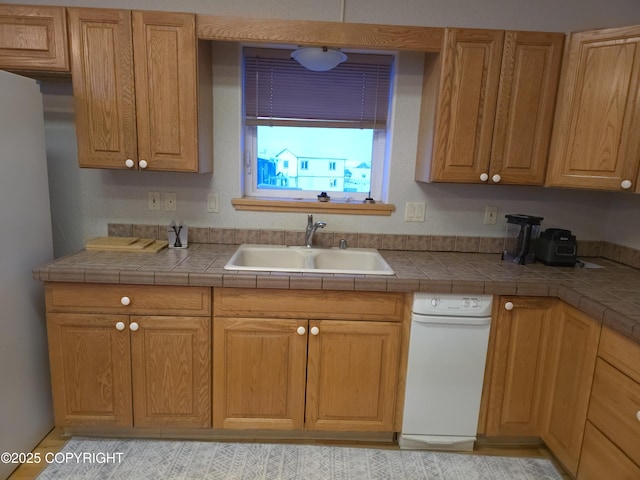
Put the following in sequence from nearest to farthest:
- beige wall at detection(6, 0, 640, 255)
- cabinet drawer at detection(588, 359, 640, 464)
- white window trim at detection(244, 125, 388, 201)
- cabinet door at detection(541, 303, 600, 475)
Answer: cabinet drawer at detection(588, 359, 640, 464) < cabinet door at detection(541, 303, 600, 475) < beige wall at detection(6, 0, 640, 255) < white window trim at detection(244, 125, 388, 201)

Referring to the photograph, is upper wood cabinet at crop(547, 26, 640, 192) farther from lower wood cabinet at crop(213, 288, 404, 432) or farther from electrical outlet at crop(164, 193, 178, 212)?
electrical outlet at crop(164, 193, 178, 212)

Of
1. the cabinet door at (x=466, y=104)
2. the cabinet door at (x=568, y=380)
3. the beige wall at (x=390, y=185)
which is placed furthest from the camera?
the beige wall at (x=390, y=185)

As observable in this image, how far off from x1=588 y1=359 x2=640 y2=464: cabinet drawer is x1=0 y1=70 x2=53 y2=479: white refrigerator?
2535 mm

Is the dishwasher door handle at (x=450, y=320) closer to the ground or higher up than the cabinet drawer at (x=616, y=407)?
higher up

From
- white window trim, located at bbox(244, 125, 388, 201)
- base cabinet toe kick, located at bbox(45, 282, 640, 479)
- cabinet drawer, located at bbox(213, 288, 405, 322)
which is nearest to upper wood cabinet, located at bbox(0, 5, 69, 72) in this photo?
white window trim, located at bbox(244, 125, 388, 201)

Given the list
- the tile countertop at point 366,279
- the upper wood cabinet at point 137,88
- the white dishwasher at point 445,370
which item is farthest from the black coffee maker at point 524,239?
the upper wood cabinet at point 137,88

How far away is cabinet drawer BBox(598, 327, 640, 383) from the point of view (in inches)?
54.8

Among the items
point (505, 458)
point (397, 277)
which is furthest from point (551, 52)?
point (505, 458)

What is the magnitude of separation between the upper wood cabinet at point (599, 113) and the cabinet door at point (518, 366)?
68cm

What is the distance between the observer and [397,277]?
1.79m

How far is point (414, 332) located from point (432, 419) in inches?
18.9

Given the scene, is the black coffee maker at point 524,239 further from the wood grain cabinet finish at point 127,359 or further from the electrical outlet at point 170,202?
the electrical outlet at point 170,202

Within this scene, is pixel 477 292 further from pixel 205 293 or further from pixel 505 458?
pixel 205 293

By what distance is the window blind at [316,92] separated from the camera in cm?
226
